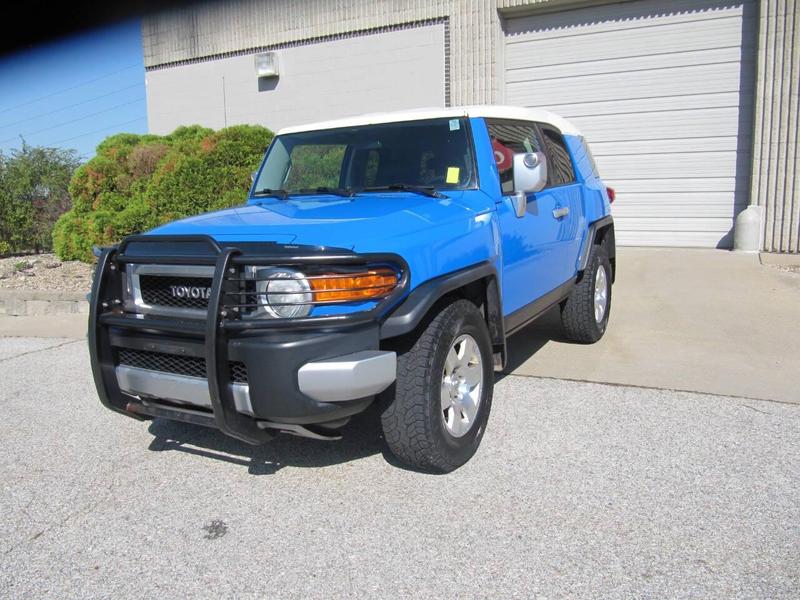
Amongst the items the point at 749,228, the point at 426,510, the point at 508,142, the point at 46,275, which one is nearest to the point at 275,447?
the point at 426,510

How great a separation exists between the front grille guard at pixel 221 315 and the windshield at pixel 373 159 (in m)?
1.27

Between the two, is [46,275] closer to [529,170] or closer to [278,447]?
[278,447]

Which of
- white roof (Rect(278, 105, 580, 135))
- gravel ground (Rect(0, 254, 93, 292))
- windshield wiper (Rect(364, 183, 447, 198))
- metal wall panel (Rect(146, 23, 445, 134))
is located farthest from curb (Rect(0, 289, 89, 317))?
metal wall panel (Rect(146, 23, 445, 134))

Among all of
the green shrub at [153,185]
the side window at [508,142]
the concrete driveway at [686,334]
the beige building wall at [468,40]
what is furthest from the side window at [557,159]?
the beige building wall at [468,40]

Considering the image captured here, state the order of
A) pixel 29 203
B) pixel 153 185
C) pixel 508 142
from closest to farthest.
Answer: pixel 508 142, pixel 153 185, pixel 29 203

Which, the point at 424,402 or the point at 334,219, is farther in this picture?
the point at 334,219

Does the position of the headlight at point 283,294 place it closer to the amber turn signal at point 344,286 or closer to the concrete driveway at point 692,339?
the amber turn signal at point 344,286

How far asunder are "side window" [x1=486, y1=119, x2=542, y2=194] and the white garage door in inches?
264

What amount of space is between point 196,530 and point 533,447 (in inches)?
71.5

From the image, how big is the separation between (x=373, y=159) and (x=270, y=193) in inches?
29.0

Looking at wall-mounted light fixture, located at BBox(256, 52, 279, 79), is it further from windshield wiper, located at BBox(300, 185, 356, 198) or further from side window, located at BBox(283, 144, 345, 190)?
windshield wiper, located at BBox(300, 185, 356, 198)

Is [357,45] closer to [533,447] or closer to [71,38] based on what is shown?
[71,38]

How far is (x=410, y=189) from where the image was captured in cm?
403

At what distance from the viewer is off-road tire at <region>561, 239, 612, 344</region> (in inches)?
224
